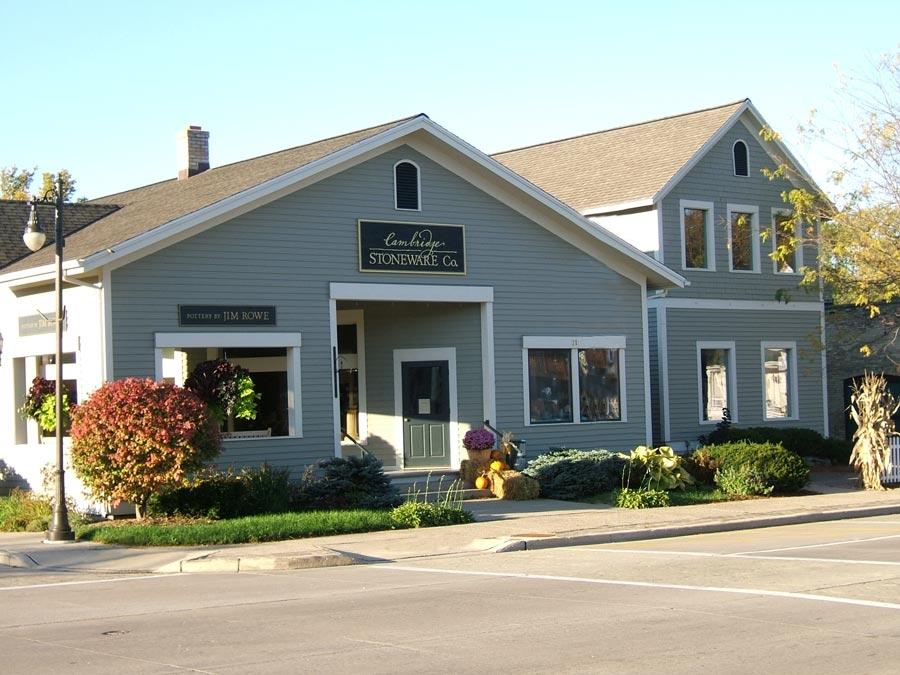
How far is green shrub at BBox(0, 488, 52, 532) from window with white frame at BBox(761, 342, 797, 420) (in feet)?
62.7

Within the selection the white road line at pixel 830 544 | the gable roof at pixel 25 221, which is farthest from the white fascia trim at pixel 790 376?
the gable roof at pixel 25 221

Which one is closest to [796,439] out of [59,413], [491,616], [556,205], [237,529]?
[556,205]

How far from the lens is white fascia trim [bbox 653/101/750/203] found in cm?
3047

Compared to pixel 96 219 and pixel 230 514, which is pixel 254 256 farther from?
pixel 96 219

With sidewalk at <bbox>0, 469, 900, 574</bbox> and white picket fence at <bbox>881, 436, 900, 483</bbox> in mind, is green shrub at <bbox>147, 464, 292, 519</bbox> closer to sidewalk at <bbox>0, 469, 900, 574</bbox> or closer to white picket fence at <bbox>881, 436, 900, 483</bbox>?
sidewalk at <bbox>0, 469, 900, 574</bbox>

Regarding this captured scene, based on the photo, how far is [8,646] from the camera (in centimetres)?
1030

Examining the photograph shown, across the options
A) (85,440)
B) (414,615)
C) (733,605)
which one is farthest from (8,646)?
(85,440)

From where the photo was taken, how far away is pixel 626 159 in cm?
3325

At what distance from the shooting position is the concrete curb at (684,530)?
58.5 feet

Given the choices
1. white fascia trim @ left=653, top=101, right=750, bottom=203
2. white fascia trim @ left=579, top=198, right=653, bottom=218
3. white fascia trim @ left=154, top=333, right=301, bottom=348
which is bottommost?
white fascia trim @ left=154, top=333, right=301, bottom=348

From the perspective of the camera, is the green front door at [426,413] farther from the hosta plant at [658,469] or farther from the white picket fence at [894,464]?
the white picket fence at [894,464]

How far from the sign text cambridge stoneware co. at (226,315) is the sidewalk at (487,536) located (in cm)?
451

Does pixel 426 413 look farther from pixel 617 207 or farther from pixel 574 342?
pixel 617 207

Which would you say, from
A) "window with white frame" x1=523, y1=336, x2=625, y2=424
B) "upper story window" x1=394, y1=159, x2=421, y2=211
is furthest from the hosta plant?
"upper story window" x1=394, y1=159, x2=421, y2=211
